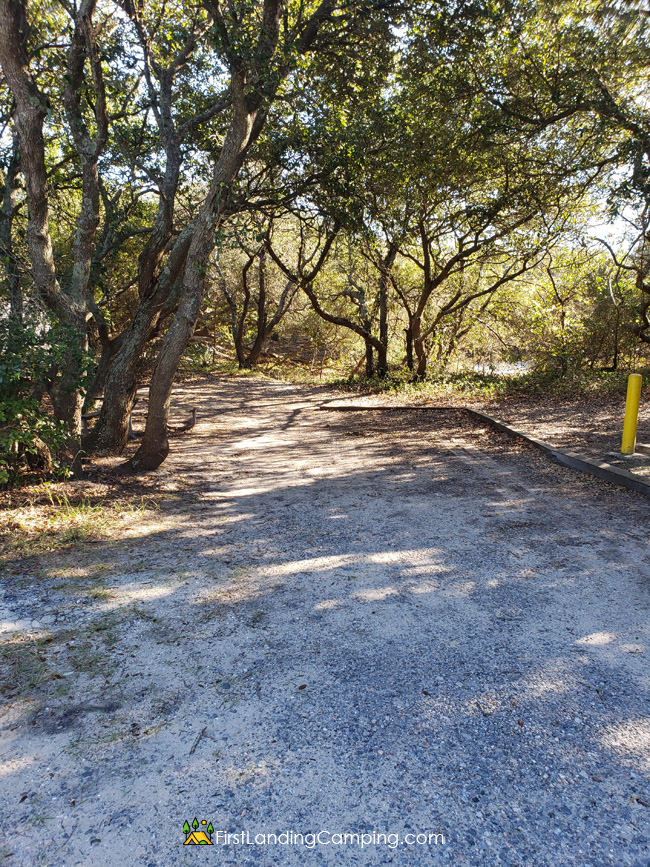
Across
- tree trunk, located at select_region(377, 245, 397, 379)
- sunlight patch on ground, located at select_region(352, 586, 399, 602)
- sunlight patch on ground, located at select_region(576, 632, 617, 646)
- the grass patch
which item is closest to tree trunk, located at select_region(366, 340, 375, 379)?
tree trunk, located at select_region(377, 245, 397, 379)

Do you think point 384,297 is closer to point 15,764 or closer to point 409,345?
point 409,345

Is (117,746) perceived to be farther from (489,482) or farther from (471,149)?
(471,149)

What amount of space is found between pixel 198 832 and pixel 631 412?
7014mm

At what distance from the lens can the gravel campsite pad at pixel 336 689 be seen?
2.01 m

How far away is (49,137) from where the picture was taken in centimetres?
838

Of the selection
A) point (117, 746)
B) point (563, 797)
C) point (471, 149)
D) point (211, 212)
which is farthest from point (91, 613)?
point (471, 149)

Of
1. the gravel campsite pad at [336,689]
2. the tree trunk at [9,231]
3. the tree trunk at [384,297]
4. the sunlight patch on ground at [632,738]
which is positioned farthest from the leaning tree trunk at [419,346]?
the sunlight patch on ground at [632,738]

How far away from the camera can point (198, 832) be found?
199 cm

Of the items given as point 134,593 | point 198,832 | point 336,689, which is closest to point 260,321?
point 134,593

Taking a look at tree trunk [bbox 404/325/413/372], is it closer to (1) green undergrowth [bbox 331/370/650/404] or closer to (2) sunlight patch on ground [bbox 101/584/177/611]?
(1) green undergrowth [bbox 331/370/650/404]

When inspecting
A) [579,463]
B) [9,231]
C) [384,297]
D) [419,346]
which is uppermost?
[384,297]

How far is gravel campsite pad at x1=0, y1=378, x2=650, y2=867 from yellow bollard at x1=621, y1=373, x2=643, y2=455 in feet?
5.45

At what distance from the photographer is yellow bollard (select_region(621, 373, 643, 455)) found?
677cm

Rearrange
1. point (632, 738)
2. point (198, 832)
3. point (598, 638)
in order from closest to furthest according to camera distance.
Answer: point (198, 832) < point (632, 738) < point (598, 638)
